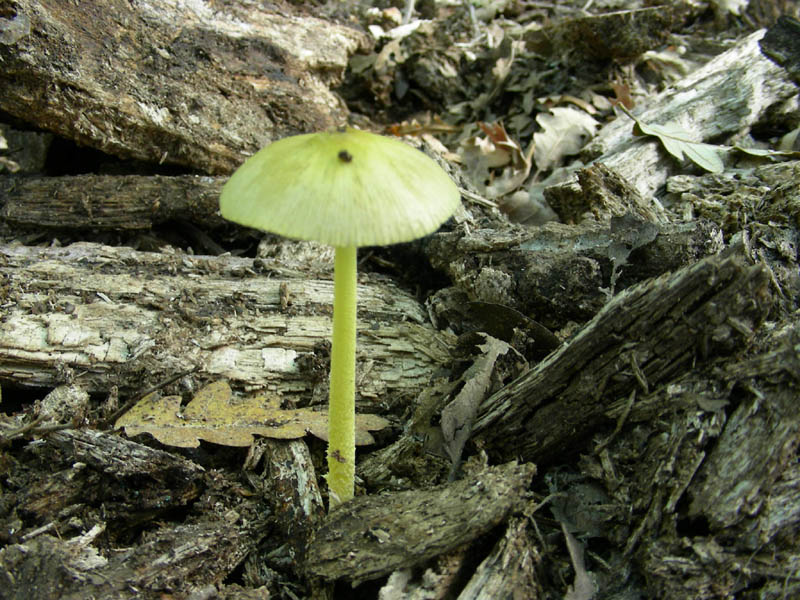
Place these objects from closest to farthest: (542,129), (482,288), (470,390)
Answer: (470,390)
(482,288)
(542,129)

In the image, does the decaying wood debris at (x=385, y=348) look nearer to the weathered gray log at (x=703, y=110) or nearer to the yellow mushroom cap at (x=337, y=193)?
the weathered gray log at (x=703, y=110)

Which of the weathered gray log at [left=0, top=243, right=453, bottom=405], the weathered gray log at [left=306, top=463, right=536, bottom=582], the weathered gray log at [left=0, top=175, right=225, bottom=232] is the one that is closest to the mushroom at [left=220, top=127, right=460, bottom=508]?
the weathered gray log at [left=306, top=463, right=536, bottom=582]

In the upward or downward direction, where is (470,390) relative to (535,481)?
upward

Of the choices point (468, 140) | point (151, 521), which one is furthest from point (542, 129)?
point (151, 521)

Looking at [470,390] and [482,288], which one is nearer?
[470,390]

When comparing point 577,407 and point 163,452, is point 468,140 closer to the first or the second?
point 577,407

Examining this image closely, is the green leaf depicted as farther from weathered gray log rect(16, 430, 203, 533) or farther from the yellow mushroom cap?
weathered gray log rect(16, 430, 203, 533)

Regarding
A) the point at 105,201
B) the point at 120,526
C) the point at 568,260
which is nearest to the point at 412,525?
the point at 120,526
